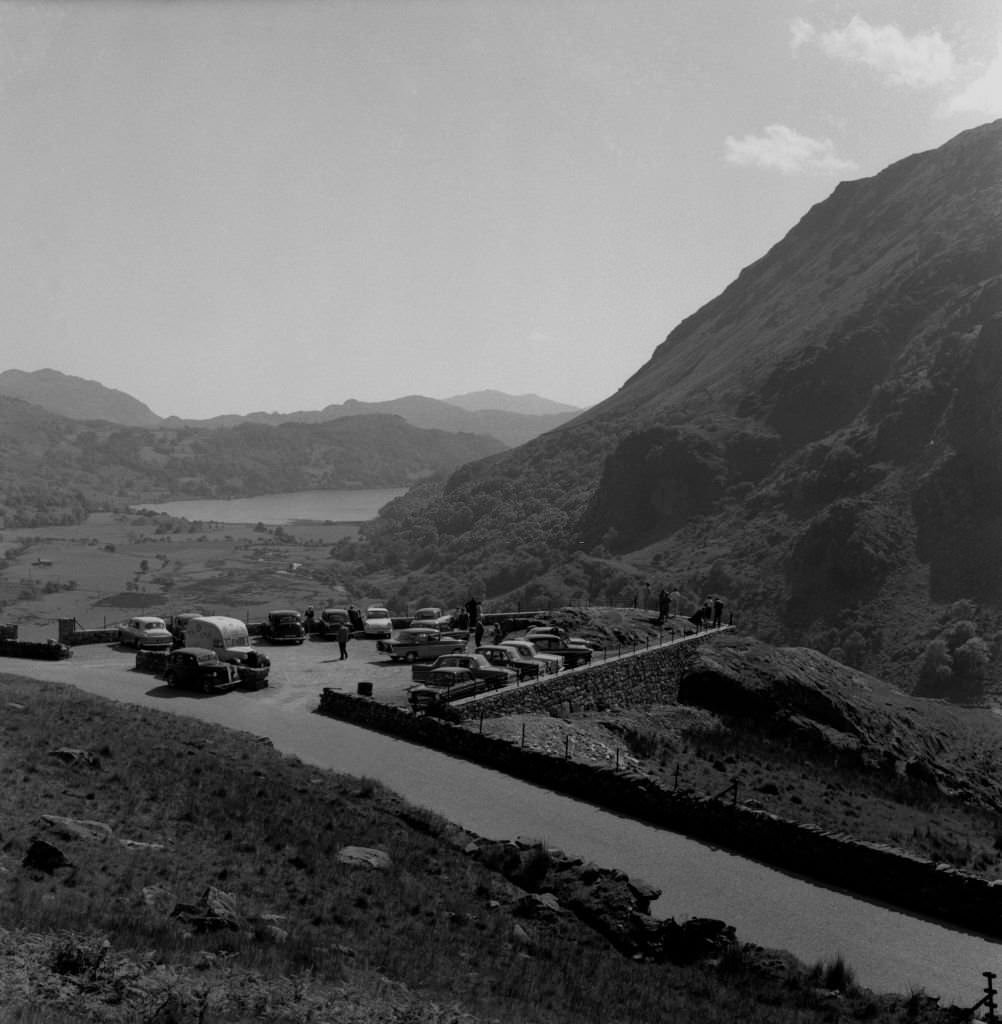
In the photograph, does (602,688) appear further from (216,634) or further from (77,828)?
(77,828)

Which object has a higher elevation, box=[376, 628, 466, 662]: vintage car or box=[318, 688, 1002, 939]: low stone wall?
box=[376, 628, 466, 662]: vintage car

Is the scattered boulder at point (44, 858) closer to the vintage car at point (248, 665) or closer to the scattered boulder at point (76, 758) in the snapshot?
the scattered boulder at point (76, 758)

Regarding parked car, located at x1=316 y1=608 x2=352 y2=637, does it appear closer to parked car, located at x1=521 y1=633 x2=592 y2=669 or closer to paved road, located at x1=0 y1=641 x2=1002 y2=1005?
parked car, located at x1=521 y1=633 x2=592 y2=669

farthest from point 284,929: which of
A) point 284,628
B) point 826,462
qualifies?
point 826,462

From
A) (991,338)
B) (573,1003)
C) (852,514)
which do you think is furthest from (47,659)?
(991,338)

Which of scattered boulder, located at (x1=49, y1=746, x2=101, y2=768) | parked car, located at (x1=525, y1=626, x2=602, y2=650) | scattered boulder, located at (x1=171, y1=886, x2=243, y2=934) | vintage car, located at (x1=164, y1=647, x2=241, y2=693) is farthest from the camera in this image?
parked car, located at (x1=525, y1=626, x2=602, y2=650)

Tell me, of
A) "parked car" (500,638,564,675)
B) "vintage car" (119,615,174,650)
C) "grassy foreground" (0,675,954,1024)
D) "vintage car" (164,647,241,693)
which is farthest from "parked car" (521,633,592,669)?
"grassy foreground" (0,675,954,1024)

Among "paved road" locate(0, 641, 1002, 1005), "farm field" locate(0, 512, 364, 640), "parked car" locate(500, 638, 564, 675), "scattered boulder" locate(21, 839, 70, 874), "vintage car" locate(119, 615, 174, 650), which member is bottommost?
"farm field" locate(0, 512, 364, 640)
